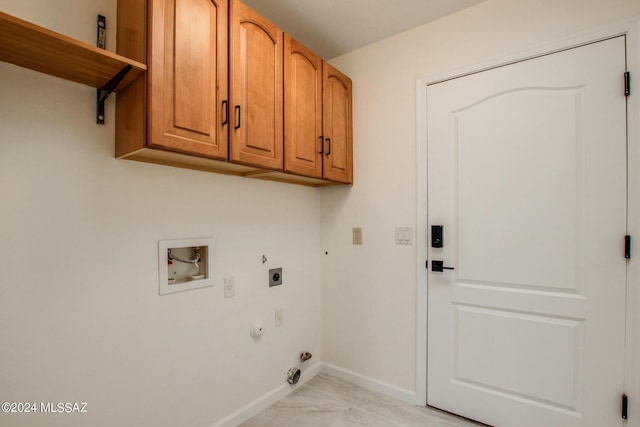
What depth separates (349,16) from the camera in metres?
1.95

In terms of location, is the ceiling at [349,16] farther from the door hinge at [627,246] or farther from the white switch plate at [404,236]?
the door hinge at [627,246]

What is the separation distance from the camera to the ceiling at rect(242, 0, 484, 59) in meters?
1.83

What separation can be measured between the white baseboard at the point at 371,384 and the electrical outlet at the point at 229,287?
1182mm

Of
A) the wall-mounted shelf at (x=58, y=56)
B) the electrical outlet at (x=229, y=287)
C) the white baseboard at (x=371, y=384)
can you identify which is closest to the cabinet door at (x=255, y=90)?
the wall-mounted shelf at (x=58, y=56)

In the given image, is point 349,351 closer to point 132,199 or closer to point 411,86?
point 132,199

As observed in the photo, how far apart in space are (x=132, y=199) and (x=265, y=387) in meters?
1.48

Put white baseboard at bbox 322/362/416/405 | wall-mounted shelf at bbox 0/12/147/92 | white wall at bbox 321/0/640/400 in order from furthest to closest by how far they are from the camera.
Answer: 1. white baseboard at bbox 322/362/416/405
2. white wall at bbox 321/0/640/400
3. wall-mounted shelf at bbox 0/12/147/92

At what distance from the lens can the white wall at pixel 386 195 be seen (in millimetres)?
1877

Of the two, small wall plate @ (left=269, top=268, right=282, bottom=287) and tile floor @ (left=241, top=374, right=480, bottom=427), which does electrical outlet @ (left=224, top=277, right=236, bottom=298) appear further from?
tile floor @ (left=241, top=374, right=480, bottom=427)

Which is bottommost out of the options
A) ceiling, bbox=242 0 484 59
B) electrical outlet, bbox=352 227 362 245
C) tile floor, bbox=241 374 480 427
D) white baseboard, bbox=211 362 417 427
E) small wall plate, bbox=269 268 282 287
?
tile floor, bbox=241 374 480 427

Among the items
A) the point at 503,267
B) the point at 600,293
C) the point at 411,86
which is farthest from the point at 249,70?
the point at 600,293

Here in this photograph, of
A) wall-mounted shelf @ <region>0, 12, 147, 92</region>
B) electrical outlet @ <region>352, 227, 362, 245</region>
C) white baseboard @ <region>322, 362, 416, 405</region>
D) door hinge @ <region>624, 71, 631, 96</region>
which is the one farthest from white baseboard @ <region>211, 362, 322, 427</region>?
door hinge @ <region>624, 71, 631, 96</region>

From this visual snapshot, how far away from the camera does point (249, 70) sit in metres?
1.54

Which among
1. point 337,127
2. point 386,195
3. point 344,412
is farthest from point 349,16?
point 344,412
